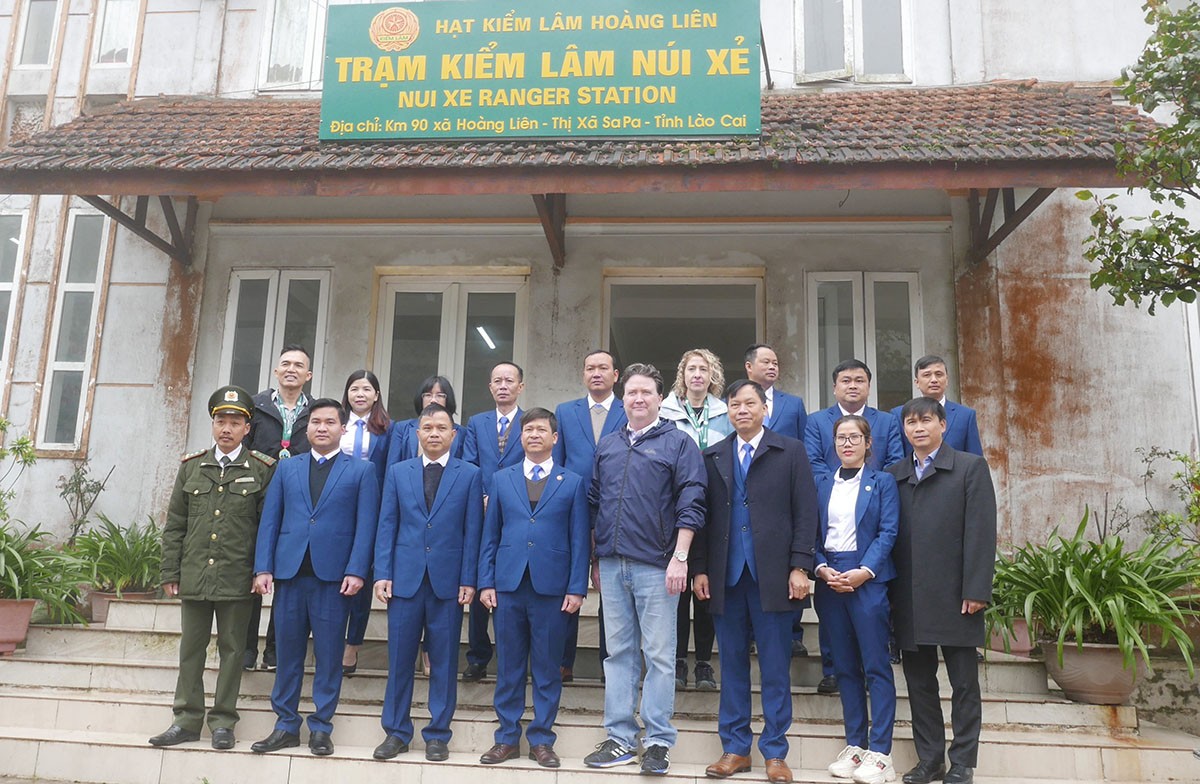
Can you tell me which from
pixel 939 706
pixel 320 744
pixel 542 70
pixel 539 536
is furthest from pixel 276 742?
pixel 542 70

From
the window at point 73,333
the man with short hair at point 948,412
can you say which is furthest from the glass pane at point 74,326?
the man with short hair at point 948,412

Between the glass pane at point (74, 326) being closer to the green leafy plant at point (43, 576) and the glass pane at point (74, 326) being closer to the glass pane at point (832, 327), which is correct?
the green leafy plant at point (43, 576)

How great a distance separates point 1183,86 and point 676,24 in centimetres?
410

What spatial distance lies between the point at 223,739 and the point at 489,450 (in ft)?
7.11

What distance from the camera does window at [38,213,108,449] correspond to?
8922mm

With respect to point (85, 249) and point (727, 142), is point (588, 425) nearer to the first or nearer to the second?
point (727, 142)

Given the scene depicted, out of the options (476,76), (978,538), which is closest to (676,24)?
(476,76)

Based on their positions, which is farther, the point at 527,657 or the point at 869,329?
the point at 869,329

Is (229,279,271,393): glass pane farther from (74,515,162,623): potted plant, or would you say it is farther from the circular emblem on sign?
the circular emblem on sign

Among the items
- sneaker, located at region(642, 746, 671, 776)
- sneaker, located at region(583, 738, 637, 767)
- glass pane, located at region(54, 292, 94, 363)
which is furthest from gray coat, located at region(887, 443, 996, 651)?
glass pane, located at region(54, 292, 94, 363)

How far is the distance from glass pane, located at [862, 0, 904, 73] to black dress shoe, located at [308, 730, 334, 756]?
7.70 meters

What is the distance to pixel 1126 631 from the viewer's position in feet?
17.8

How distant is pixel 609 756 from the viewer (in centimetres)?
491

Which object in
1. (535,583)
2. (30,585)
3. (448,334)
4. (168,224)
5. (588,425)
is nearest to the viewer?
(535,583)
